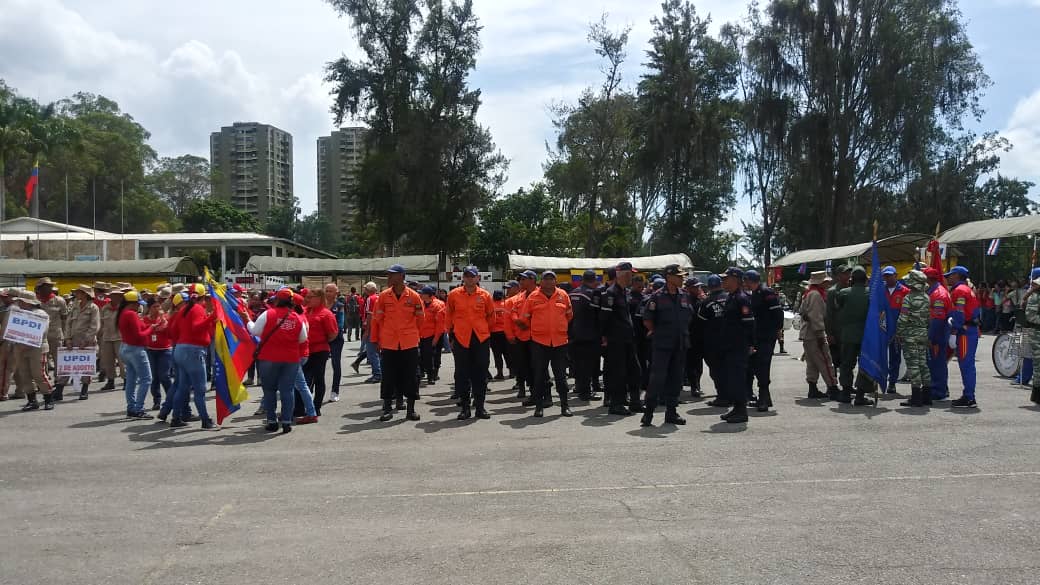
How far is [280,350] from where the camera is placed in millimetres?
9609

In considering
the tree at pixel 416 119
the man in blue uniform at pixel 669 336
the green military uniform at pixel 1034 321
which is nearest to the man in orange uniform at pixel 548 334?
the man in blue uniform at pixel 669 336

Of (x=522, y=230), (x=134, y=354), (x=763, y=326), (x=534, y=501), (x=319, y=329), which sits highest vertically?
(x=522, y=230)

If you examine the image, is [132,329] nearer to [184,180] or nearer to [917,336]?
[917,336]

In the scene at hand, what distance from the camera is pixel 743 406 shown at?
995 centimetres

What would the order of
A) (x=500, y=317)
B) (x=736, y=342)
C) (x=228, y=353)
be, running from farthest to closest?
1. (x=500, y=317)
2. (x=228, y=353)
3. (x=736, y=342)

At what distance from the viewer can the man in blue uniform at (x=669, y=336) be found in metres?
9.82

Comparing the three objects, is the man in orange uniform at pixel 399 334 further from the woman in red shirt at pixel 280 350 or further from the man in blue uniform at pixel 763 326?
the man in blue uniform at pixel 763 326

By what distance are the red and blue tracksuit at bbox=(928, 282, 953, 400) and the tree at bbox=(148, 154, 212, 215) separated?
96.2 meters

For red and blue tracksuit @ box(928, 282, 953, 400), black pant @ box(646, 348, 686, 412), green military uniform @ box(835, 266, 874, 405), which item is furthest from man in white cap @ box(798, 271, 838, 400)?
black pant @ box(646, 348, 686, 412)

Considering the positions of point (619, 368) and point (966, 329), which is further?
point (966, 329)

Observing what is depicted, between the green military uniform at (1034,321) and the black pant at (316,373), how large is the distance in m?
9.76

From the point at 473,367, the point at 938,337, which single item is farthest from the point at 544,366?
the point at 938,337

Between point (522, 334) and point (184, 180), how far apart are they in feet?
320

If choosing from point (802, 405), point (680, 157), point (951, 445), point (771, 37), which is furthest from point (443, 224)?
point (951, 445)
